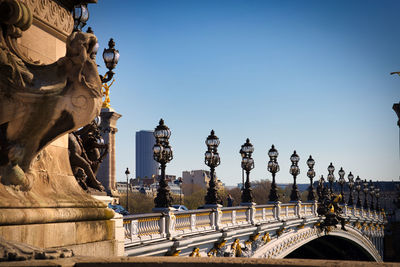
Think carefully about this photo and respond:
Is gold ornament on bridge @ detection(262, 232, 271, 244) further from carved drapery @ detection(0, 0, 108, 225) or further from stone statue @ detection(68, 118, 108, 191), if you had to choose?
carved drapery @ detection(0, 0, 108, 225)

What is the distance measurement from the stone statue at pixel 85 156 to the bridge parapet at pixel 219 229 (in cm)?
180

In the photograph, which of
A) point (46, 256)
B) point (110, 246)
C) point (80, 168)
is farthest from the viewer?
point (80, 168)

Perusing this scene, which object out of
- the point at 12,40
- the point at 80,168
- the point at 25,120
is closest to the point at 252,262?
the point at 25,120

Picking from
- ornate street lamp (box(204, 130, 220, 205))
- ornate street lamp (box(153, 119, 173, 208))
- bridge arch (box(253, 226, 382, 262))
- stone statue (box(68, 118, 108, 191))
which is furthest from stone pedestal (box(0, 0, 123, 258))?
bridge arch (box(253, 226, 382, 262))

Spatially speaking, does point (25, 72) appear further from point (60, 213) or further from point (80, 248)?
point (80, 248)

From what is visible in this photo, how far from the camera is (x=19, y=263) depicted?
539cm

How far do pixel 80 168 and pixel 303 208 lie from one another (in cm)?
2967

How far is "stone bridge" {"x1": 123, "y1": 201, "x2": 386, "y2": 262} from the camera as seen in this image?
1538 centimetres

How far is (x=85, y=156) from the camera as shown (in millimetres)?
12695

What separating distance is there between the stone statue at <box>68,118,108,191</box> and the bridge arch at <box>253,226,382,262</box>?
15207 mm

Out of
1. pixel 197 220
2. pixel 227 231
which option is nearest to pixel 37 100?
pixel 197 220

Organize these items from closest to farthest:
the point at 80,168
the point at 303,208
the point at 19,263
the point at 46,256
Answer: the point at 19,263 → the point at 46,256 → the point at 80,168 → the point at 303,208

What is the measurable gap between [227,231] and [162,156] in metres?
5.00

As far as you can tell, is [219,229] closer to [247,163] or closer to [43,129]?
[247,163]
